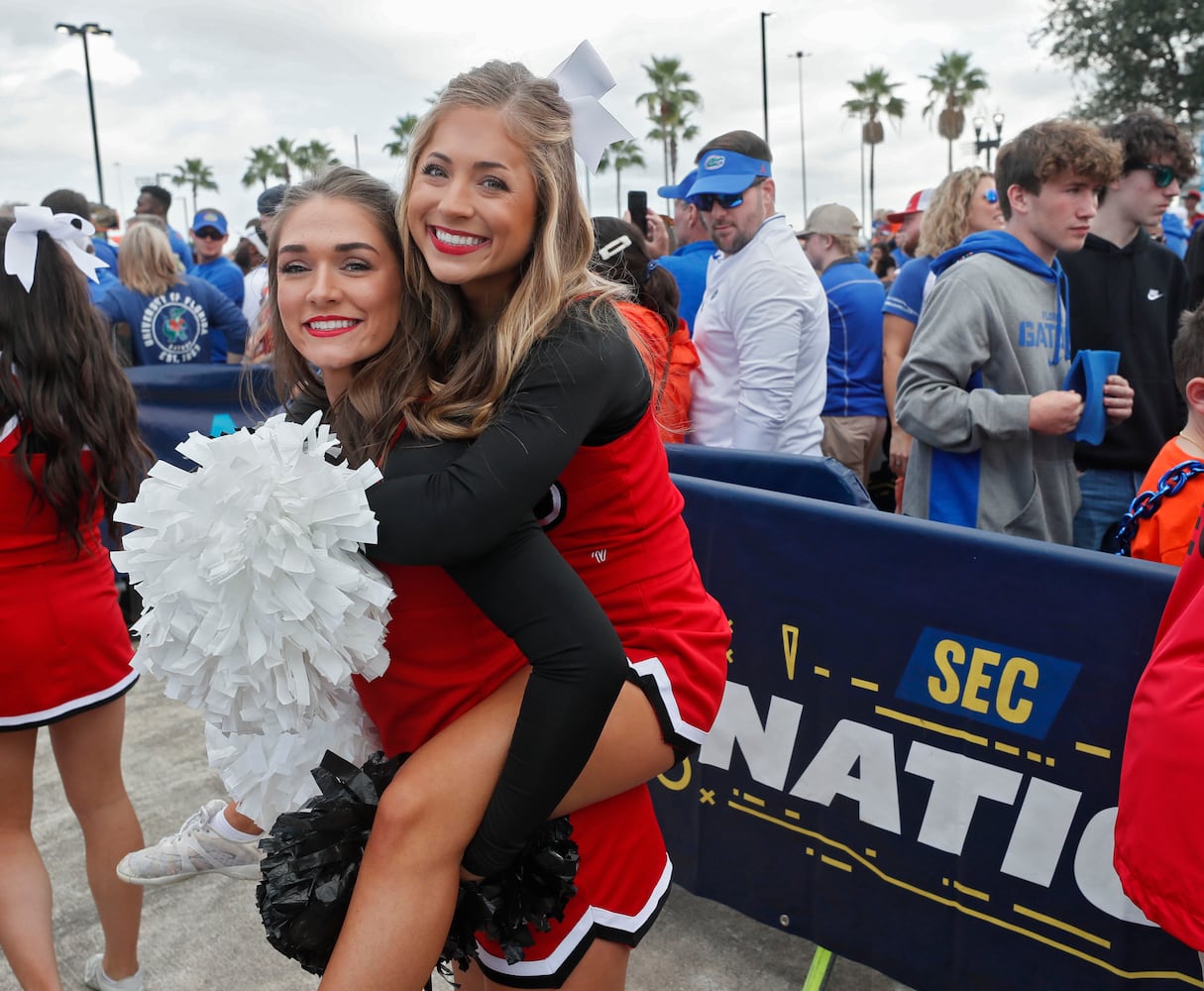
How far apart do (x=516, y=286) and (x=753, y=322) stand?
226 cm

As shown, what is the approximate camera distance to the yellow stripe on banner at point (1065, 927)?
2.04m

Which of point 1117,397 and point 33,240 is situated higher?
point 33,240

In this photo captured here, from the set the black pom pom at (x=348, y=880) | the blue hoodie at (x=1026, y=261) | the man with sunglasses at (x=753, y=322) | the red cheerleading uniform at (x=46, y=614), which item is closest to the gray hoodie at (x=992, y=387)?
the blue hoodie at (x=1026, y=261)

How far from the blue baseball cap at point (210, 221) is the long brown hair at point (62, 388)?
18.0 ft

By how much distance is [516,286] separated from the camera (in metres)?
1.62

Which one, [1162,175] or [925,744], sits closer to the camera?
[925,744]

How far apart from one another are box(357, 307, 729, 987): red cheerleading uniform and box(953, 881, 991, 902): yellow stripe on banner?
85 centimetres

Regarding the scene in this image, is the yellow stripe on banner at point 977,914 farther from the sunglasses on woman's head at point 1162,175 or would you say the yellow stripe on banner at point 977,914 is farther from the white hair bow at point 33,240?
the sunglasses on woman's head at point 1162,175

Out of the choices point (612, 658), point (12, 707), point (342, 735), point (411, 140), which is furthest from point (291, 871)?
point (12, 707)

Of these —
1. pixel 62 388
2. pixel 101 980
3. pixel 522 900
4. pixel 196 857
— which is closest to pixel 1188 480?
pixel 522 900

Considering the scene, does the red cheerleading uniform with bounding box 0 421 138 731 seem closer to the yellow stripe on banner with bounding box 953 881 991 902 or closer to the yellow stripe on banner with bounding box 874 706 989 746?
the yellow stripe on banner with bounding box 874 706 989 746

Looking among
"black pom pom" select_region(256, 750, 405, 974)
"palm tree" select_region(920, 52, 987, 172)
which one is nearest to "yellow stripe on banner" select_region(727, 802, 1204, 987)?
"black pom pom" select_region(256, 750, 405, 974)

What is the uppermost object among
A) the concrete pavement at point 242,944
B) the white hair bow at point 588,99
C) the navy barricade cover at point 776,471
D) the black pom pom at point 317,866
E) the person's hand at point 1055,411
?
the white hair bow at point 588,99

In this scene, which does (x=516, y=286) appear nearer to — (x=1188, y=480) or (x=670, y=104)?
(x=1188, y=480)
